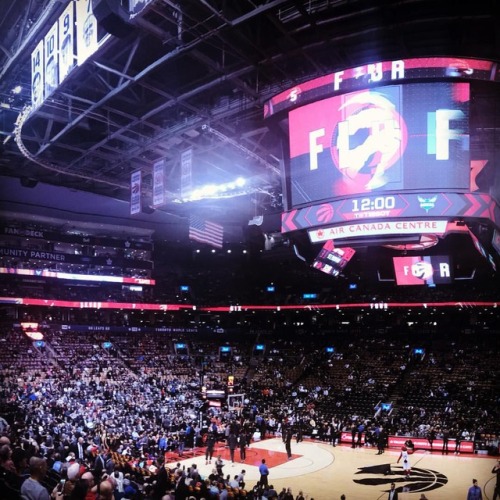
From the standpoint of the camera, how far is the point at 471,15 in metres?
9.67

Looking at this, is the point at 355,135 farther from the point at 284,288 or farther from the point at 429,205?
the point at 284,288

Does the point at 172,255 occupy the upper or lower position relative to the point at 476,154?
upper

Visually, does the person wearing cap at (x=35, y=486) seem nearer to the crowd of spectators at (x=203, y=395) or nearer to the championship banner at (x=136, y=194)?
the crowd of spectators at (x=203, y=395)

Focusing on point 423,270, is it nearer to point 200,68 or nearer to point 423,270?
point 423,270

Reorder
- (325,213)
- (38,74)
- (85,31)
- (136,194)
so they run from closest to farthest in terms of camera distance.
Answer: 1. (325,213)
2. (85,31)
3. (38,74)
4. (136,194)

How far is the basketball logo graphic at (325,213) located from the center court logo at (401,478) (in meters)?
10.5

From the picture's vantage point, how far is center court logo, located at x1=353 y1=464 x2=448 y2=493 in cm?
1606

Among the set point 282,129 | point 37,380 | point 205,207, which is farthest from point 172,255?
point 282,129

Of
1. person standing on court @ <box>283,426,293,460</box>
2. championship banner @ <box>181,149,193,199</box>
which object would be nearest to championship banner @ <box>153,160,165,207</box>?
championship banner @ <box>181,149,193,199</box>

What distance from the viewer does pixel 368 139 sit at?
8680mm

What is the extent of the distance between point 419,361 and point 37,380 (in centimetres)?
2413

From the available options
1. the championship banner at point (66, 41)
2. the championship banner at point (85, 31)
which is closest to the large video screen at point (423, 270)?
the championship banner at point (85, 31)

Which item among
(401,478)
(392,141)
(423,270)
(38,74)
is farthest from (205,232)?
(392,141)

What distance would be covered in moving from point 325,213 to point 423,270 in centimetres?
706
